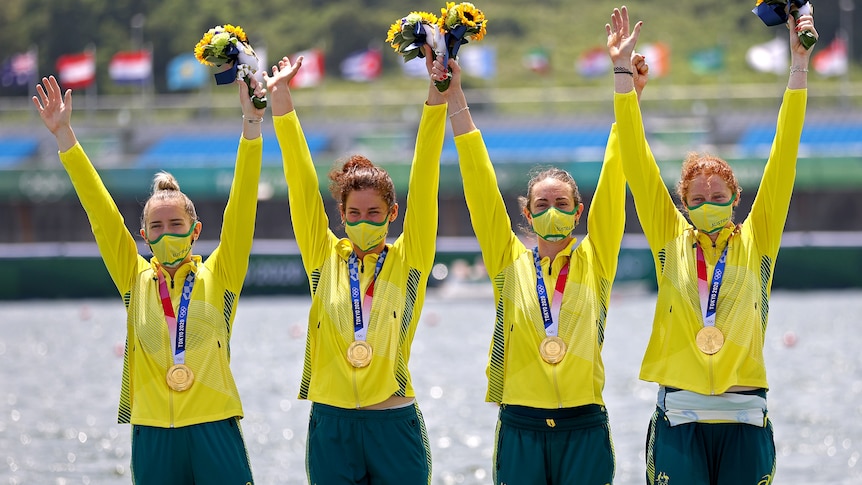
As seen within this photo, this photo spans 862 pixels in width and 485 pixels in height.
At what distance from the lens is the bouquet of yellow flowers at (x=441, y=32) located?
5961 millimetres

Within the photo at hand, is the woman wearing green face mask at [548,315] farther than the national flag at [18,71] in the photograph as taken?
No

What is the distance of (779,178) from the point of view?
19.4 feet

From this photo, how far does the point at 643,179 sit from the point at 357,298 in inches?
52.9

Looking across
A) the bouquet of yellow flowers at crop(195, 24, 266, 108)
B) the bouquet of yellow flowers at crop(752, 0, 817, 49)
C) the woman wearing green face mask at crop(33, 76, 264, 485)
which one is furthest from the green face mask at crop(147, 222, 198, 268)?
the bouquet of yellow flowers at crop(752, 0, 817, 49)

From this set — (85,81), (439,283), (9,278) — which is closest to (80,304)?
(9,278)

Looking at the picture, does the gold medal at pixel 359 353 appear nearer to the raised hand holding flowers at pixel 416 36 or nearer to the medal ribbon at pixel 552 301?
the medal ribbon at pixel 552 301

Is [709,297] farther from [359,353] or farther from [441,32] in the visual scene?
[441,32]

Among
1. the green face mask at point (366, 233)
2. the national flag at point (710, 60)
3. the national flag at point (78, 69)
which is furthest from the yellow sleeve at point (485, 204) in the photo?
the national flag at point (710, 60)

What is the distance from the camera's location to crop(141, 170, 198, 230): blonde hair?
600 cm

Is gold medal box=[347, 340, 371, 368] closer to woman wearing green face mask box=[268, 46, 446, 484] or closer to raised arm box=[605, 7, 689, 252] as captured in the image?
woman wearing green face mask box=[268, 46, 446, 484]

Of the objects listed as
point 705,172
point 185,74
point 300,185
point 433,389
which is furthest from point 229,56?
point 185,74

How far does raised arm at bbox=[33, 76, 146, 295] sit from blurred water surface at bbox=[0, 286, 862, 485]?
5013 mm

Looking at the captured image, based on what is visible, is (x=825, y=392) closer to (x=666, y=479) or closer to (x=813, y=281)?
(x=666, y=479)

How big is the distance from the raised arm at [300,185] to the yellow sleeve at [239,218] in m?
0.15
